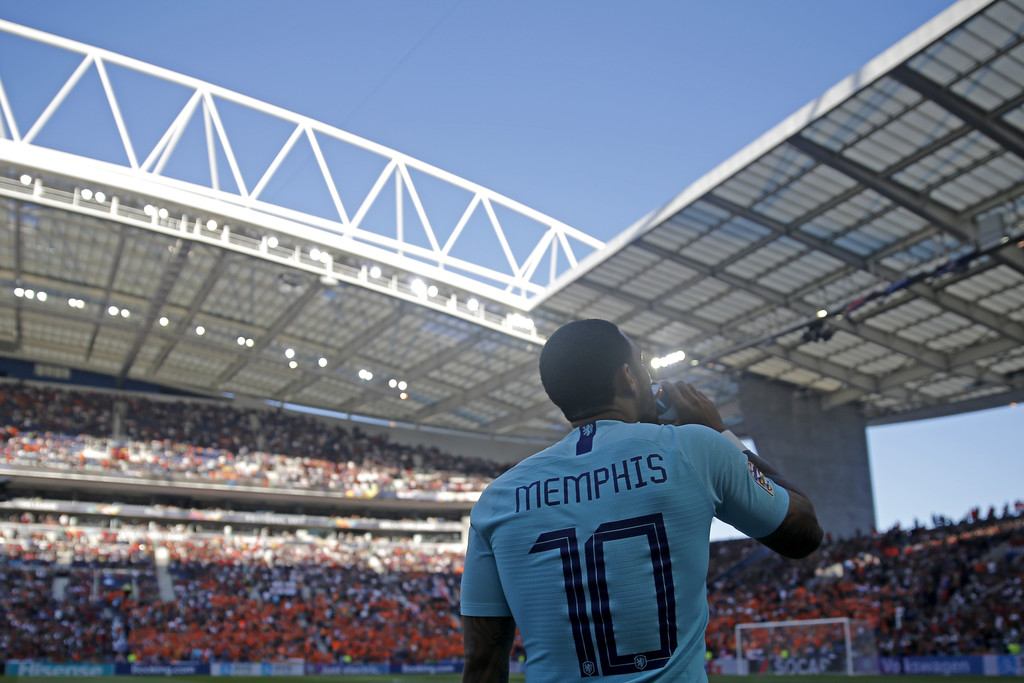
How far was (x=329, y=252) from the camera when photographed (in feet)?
101

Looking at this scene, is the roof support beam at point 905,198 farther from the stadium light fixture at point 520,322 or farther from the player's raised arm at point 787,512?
the player's raised arm at point 787,512

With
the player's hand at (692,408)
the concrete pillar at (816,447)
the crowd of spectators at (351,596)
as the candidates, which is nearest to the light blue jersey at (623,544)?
the player's hand at (692,408)

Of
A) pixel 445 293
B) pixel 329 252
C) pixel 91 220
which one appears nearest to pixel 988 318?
pixel 445 293

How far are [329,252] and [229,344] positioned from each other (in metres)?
13.7

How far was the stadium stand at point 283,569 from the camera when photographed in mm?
30812

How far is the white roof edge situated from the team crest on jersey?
19.1 metres

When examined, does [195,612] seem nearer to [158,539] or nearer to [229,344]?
[158,539]

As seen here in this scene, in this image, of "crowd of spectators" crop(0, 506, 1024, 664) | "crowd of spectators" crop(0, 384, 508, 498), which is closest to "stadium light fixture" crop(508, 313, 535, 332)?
"crowd of spectators" crop(0, 506, 1024, 664)

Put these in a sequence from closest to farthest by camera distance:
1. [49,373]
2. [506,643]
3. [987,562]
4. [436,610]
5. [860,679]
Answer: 1. [506,643]
2. [860,679]
3. [987,562]
4. [436,610]
5. [49,373]

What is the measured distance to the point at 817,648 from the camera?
2794cm

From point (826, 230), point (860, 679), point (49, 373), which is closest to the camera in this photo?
point (860, 679)

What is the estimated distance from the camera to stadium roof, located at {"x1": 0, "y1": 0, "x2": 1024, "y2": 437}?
2180 cm

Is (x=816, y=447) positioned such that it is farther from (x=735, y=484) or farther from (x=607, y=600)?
(x=607, y=600)

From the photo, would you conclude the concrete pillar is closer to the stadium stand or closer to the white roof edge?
the stadium stand
